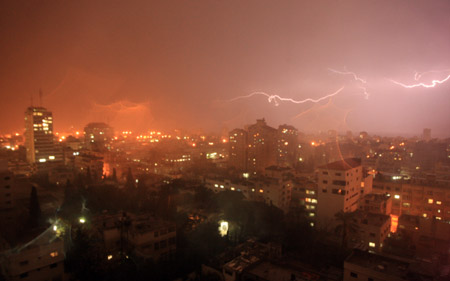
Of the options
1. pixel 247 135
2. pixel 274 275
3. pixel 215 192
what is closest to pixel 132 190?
pixel 215 192

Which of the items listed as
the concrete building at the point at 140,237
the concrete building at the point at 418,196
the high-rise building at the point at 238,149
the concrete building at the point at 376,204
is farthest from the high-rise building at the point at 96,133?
the concrete building at the point at 418,196

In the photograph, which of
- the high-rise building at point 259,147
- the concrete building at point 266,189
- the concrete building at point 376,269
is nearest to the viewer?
the concrete building at point 376,269

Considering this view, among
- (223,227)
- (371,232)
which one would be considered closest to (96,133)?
(223,227)

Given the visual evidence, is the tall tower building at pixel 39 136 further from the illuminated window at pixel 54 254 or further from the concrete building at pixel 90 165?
the illuminated window at pixel 54 254

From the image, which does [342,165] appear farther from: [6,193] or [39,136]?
[39,136]

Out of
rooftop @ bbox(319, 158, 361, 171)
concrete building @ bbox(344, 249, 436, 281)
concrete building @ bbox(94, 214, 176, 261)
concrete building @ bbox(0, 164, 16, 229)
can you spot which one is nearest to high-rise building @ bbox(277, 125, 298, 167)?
rooftop @ bbox(319, 158, 361, 171)

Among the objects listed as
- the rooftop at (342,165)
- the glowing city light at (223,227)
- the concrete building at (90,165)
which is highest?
the rooftop at (342,165)

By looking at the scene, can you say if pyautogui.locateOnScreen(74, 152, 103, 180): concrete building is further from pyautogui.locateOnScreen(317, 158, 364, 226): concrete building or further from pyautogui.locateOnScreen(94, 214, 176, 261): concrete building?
pyautogui.locateOnScreen(317, 158, 364, 226): concrete building
